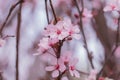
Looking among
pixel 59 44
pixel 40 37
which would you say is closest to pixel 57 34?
pixel 59 44

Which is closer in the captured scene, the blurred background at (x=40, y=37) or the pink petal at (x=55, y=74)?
the pink petal at (x=55, y=74)

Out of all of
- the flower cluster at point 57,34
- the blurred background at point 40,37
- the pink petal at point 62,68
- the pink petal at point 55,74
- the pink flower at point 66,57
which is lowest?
the blurred background at point 40,37

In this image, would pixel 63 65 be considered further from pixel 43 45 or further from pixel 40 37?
pixel 40 37

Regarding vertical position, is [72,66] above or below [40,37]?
above

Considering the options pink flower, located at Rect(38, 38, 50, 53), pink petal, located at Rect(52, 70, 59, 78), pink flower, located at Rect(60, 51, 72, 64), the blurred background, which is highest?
pink flower, located at Rect(38, 38, 50, 53)

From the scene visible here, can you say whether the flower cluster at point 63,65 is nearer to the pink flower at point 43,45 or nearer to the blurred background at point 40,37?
the pink flower at point 43,45

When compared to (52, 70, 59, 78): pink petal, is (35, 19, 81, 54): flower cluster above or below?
above

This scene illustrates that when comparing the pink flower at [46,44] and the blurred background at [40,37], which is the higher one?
the pink flower at [46,44]

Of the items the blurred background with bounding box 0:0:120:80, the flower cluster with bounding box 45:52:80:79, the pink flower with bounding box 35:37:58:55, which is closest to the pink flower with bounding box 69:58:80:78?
the flower cluster with bounding box 45:52:80:79

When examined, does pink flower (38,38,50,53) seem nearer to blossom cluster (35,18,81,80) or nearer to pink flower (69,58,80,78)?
blossom cluster (35,18,81,80)

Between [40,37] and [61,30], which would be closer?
[61,30]

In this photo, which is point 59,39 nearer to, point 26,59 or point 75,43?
point 75,43

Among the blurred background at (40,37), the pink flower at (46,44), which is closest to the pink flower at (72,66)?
the pink flower at (46,44)
